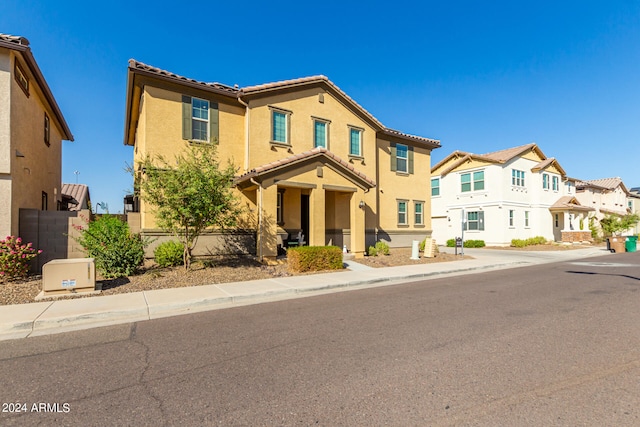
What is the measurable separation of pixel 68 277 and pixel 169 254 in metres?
3.79

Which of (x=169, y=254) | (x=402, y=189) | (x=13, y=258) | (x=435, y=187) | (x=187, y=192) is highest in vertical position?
(x=435, y=187)

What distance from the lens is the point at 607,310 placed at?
691 cm

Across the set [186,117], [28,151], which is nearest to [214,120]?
[186,117]

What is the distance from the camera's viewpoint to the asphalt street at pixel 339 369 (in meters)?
3.17

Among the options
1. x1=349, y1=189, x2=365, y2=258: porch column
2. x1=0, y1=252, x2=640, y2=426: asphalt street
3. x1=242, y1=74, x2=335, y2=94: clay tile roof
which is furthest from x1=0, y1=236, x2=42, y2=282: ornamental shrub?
x1=349, y1=189, x2=365, y2=258: porch column

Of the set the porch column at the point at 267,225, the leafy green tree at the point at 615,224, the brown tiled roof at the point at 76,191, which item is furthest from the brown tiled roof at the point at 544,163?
the brown tiled roof at the point at 76,191

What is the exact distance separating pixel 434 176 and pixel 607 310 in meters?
26.3

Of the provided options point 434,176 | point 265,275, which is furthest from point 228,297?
point 434,176

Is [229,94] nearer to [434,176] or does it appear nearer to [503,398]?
[503,398]

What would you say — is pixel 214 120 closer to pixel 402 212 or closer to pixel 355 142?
pixel 355 142

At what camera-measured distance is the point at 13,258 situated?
9.37 meters

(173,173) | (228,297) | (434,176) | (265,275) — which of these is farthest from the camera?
(434,176)

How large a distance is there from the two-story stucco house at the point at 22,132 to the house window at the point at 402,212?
57.2 feet

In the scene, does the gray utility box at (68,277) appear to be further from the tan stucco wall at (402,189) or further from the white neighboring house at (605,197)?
the white neighboring house at (605,197)
